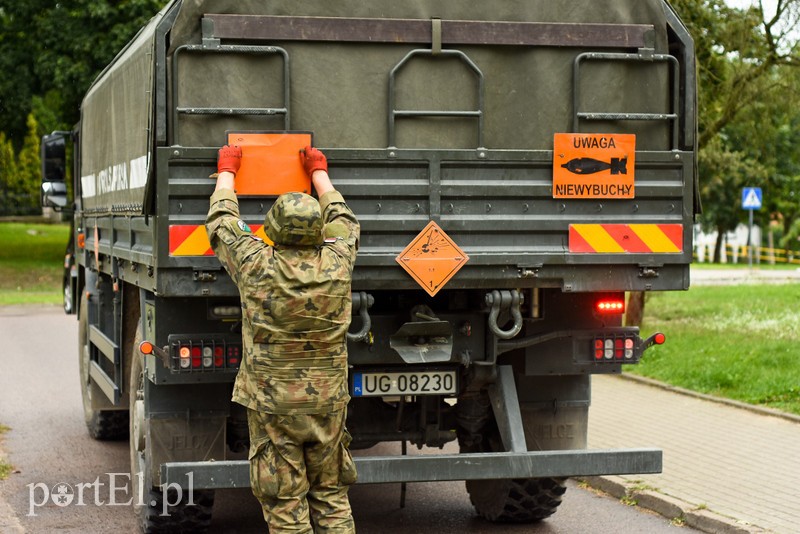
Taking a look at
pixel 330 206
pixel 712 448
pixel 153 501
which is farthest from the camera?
pixel 712 448

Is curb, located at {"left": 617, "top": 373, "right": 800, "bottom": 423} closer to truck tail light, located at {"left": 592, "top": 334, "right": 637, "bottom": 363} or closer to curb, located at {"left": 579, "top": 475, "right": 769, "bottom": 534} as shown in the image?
curb, located at {"left": 579, "top": 475, "right": 769, "bottom": 534}

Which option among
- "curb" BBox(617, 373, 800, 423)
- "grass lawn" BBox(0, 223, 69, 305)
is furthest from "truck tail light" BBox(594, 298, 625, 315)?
"grass lawn" BBox(0, 223, 69, 305)

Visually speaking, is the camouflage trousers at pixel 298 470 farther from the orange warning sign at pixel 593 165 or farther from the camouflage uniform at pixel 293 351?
the orange warning sign at pixel 593 165

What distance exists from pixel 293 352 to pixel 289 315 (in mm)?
176

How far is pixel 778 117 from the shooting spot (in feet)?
50.9

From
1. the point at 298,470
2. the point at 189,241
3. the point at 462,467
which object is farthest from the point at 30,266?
the point at 298,470

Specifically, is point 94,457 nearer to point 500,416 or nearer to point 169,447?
point 169,447

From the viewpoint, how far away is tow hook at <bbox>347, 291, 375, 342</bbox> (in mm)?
6098

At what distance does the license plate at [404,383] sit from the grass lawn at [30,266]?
2133 centimetres

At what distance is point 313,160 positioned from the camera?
5980mm

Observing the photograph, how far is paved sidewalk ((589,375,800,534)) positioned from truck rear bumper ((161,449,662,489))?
109 cm

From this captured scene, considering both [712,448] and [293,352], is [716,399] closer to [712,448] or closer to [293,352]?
[712,448]

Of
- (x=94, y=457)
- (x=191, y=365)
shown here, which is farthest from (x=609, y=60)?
(x=94, y=457)

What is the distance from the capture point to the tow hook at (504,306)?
20.3ft
